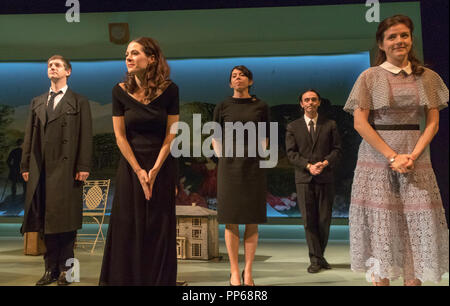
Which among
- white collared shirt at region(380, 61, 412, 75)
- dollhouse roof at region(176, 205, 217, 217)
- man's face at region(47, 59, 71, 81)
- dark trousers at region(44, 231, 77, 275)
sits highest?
man's face at region(47, 59, 71, 81)

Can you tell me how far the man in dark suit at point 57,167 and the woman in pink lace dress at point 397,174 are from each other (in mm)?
2276

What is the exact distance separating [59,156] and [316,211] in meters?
2.53

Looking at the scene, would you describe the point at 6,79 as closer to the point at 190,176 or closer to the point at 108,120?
the point at 108,120

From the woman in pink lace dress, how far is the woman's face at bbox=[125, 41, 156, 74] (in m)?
1.32

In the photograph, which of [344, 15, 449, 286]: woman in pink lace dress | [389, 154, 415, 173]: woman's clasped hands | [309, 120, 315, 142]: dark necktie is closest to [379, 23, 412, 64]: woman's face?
[344, 15, 449, 286]: woman in pink lace dress

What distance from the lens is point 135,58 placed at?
2682 mm

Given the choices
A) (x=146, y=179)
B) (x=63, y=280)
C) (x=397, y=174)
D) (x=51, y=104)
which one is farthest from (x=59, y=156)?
(x=397, y=174)

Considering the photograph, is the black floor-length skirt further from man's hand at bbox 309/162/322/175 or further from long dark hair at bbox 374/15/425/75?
man's hand at bbox 309/162/322/175

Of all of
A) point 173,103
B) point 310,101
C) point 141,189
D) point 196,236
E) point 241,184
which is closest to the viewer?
point 141,189

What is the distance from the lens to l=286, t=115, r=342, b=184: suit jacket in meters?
4.42

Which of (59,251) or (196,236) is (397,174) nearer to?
(59,251)

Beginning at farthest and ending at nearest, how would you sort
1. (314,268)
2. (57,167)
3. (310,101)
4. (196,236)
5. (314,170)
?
(196,236), (310,101), (314,170), (314,268), (57,167)

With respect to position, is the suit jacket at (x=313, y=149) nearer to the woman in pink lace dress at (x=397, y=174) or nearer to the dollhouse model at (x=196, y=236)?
the dollhouse model at (x=196, y=236)

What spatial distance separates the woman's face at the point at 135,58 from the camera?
8.80ft
